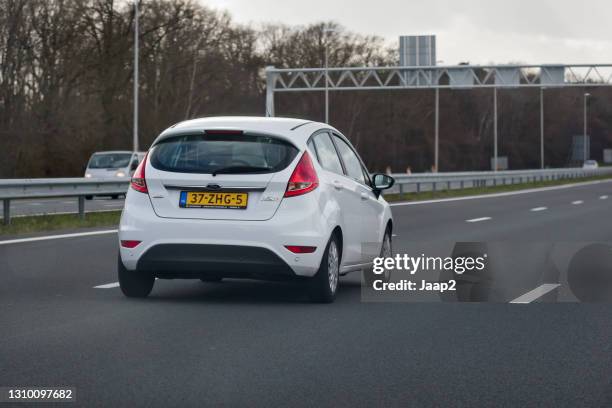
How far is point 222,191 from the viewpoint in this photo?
9406mm

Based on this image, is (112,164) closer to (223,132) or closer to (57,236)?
(57,236)

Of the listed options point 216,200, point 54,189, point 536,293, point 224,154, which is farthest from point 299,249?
point 54,189

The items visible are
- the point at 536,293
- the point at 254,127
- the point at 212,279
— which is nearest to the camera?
the point at 254,127

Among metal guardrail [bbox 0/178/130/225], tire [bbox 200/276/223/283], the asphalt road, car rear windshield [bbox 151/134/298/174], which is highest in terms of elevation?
car rear windshield [bbox 151/134/298/174]

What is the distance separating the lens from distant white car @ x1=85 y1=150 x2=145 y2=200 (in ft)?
129

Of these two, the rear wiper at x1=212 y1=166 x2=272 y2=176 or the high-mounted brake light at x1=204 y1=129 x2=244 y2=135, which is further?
the high-mounted brake light at x1=204 y1=129 x2=244 y2=135

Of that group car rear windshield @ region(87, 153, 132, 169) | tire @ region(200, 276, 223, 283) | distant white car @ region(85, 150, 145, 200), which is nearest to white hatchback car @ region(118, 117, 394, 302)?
tire @ region(200, 276, 223, 283)

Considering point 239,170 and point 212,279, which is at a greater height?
point 239,170

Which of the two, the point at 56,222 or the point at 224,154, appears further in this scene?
the point at 56,222

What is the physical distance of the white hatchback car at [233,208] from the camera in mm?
9336

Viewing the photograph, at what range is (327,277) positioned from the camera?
9.72 m

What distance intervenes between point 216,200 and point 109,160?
103ft

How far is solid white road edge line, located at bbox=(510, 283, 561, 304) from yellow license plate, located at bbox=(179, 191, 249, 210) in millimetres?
2468

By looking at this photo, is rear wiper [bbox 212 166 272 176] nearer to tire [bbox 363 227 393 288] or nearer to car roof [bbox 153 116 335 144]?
car roof [bbox 153 116 335 144]
